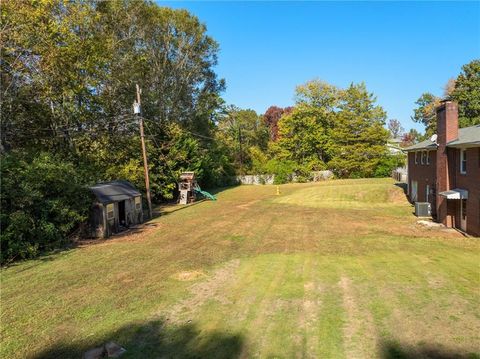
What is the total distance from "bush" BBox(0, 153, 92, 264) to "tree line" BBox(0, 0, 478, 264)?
0.06 m

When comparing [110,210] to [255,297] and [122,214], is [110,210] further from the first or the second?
[255,297]

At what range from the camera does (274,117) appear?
85688mm

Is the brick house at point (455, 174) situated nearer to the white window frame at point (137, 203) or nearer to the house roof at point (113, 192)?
the house roof at point (113, 192)

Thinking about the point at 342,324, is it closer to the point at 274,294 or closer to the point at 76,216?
the point at 274,294

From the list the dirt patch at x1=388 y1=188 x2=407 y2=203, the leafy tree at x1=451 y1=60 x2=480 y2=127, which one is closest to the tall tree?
the leafy tree at x1=451 y1=60 x2=480 y2=127

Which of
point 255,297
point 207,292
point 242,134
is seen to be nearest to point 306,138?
point 242,134

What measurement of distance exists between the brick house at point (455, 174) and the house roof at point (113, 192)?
59.1 feet

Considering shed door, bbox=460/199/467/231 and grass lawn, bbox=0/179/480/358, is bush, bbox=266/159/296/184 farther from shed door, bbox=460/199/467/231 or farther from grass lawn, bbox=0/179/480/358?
shed door, bbox=460/199/467/231

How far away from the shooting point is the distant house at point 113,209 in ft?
63.3

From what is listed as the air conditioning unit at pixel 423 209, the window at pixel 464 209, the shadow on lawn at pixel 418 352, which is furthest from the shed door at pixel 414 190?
the shadow on lawn at pixel 418 352

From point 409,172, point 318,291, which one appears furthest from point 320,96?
point 318,291

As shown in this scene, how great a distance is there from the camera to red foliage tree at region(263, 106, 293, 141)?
8394 cm

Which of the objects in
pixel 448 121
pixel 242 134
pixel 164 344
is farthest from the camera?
pixel 242 134

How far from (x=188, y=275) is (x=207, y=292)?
1.80 m
